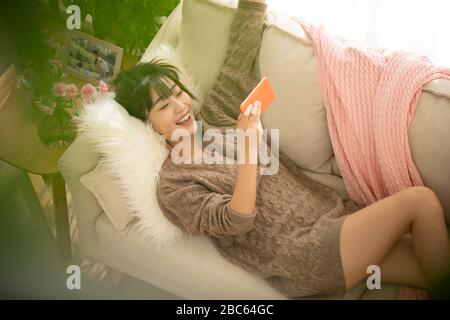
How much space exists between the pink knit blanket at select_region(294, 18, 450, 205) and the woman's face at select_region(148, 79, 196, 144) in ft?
1.28

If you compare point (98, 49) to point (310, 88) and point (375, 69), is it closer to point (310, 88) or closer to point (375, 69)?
point (310, 88)

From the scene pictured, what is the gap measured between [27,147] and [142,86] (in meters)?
0.51

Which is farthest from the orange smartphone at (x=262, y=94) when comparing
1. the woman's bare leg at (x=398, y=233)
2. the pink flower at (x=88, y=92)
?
the pink flower at (x=88, y=92)

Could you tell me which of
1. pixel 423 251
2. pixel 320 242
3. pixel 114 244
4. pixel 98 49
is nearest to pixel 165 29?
pixel 98 49

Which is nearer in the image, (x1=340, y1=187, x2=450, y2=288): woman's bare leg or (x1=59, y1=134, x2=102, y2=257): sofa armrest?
(x1=340, y1=187, x2=450, y2=288): woman's bare leg

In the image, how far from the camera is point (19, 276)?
1.34m

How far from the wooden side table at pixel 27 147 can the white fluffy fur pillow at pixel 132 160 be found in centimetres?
29

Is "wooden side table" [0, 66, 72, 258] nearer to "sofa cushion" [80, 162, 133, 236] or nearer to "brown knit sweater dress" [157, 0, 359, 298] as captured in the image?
"sofa cushion" [80, 162, 133, 236]

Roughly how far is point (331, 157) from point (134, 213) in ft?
1.99

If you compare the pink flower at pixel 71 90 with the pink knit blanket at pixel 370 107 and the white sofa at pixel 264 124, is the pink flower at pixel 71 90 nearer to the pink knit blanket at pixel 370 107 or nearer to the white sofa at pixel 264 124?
the white sofa at pixel 264 124

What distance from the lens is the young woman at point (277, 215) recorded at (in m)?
1.26

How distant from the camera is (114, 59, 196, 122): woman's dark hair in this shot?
1.37 meters
